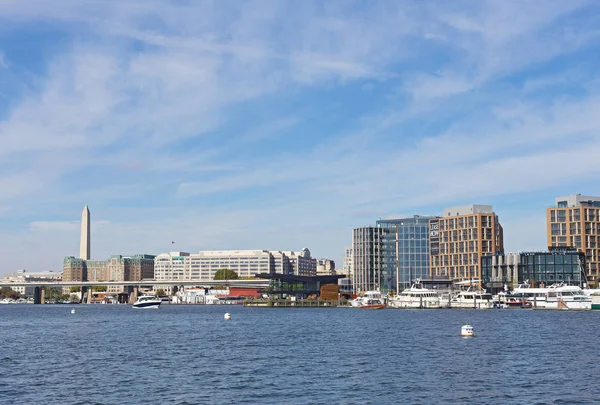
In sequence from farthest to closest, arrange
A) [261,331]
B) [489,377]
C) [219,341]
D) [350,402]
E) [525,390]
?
[261,331], [219,341], [489,377], [525,390], [350,402]

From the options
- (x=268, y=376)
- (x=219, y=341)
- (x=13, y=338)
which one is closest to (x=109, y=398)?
(x=268, y=376)

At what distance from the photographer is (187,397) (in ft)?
168

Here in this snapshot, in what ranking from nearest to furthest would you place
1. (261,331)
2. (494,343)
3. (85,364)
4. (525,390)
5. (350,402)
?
(350,402) → (525,390) → (85,364) → (494,343) → (261,331)

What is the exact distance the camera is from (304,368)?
66.4m

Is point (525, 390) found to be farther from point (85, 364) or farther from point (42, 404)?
point (85, 364)

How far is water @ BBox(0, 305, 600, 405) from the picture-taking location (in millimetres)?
51656

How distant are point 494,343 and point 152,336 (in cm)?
4885

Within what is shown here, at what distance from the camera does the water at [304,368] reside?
51.7 metres

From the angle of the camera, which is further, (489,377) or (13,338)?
(13,338)

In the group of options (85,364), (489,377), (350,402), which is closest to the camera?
(350,402)

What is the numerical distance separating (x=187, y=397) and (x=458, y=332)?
64.9m

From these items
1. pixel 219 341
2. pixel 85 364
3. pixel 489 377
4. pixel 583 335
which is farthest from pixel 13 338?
pixel 583 335

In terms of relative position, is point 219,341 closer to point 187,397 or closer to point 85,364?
point 85,364

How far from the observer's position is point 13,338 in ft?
352
